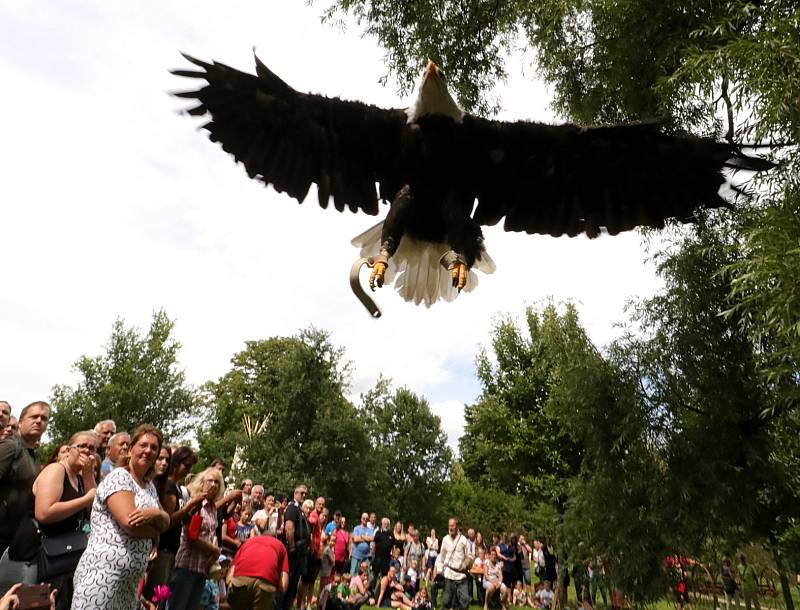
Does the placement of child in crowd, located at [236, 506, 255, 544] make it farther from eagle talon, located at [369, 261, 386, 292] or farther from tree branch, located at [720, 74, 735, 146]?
tree branch, located at [720, 74, 735, 146]

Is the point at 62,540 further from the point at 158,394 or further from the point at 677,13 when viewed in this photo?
the point at 158,394

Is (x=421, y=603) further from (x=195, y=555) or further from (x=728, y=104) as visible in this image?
(x=728, y=104)

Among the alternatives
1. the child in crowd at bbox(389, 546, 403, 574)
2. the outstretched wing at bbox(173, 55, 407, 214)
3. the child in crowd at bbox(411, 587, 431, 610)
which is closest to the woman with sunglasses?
the outstretched wing at bbox(173, 55, 407, 214)

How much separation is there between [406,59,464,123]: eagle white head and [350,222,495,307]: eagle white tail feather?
3.53 feet

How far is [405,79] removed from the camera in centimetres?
621

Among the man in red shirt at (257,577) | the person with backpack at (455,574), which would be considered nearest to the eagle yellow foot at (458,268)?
the man in red shirt at (257,577)

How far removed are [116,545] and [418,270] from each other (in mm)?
2974

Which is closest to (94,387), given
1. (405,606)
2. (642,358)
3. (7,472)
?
(405,606)

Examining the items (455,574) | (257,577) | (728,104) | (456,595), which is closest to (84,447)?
(257,577)

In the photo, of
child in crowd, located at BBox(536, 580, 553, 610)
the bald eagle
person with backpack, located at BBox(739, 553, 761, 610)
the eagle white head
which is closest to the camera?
the eagle white head

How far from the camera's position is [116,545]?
98.1 inches

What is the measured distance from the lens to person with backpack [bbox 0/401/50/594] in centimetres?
282

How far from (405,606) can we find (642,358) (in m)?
4.78

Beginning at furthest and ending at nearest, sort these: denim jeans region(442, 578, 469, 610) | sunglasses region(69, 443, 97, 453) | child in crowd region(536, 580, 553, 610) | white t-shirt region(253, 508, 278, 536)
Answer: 1. child in crowd region(536, 580, 553, 610)
2. denim jeans region(442, 578, 469, 610)
3. white t-shirt region(253, 508, 278, 536)
4. sunglasses region(69, 443, 97, 453)
